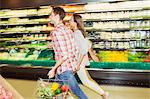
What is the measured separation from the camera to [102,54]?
600 centimetres

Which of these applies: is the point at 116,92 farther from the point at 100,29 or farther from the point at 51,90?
the point at 51,90

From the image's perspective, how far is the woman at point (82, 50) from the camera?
565 centimetres

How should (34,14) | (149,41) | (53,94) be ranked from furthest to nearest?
1. (34,14)
2. (149,41)
3. (53,94)

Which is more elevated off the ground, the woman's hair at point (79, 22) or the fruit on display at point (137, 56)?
the woman's hair at point (79, 22)

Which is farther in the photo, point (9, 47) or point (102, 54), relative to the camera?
point (9, 47)

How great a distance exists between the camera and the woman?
5.65 m

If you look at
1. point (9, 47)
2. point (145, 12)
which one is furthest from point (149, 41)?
point (9, 47)

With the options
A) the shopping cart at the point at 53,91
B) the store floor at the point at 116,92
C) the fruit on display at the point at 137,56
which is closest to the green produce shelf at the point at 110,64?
the fruit on display at the point at 137,56

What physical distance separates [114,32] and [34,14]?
6.71ft

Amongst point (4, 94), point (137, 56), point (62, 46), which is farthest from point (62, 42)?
point (4, 94)

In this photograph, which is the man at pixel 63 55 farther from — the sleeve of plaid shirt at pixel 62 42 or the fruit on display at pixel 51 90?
the fruit on display at pixel 51 90

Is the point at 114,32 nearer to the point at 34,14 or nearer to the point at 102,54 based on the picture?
the point at 102,54

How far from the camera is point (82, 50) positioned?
5699mm

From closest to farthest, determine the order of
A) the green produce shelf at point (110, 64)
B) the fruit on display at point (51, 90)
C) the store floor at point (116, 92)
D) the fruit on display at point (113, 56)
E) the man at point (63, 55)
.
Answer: the fruit on display at point (51, 90), the man at point (63, 55), the store floor at point (116, 92), the green produce shelf at point (110, 64), the fruit on display at point (113, 56)
